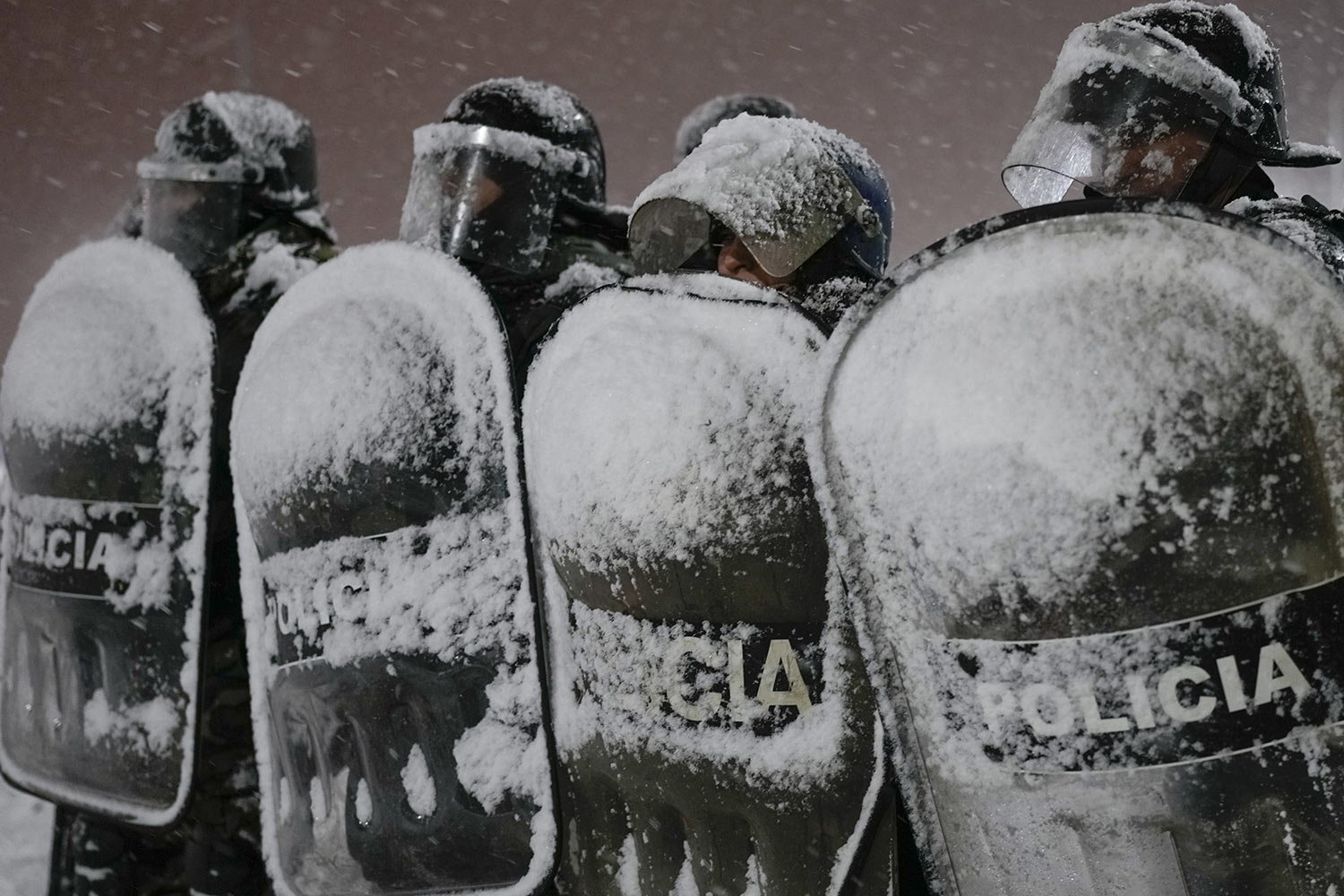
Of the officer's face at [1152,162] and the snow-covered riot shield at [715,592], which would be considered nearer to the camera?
the snow-covered riot shield at [715,592]

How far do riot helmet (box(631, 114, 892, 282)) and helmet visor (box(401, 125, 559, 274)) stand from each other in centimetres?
49

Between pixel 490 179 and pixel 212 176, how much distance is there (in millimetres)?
855

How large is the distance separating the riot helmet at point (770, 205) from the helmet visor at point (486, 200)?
489mm

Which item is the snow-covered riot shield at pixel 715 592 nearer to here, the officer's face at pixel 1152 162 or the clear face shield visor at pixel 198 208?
the officer's face at pixel 1152 162

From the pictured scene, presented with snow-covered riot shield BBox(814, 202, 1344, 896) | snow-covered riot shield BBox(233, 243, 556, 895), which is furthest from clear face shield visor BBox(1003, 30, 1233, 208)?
snow-covered riot shield BBox(233, 243, 556, 895)

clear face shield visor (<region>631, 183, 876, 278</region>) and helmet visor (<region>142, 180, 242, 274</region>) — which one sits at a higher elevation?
helmet visor (<region>142, 180, 242, 274</region>)

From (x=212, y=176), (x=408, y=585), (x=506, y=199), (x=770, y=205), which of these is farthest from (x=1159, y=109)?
(x=212, y=176)

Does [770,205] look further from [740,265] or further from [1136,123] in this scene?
[1136,123]

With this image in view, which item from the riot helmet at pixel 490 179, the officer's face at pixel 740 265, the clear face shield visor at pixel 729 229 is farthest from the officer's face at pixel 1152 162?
the riot helmet at pixel 490 179

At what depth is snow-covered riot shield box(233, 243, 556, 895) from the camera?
1617 millimetres

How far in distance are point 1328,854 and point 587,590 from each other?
0.88 meters

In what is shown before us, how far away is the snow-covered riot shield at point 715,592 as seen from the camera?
4.16 feet

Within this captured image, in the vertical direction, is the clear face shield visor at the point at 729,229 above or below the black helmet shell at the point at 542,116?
below

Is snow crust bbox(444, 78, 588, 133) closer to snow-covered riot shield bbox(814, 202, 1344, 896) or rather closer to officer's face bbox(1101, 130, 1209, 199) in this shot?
officer's face bbox(1101, 130, 1209, 199)
